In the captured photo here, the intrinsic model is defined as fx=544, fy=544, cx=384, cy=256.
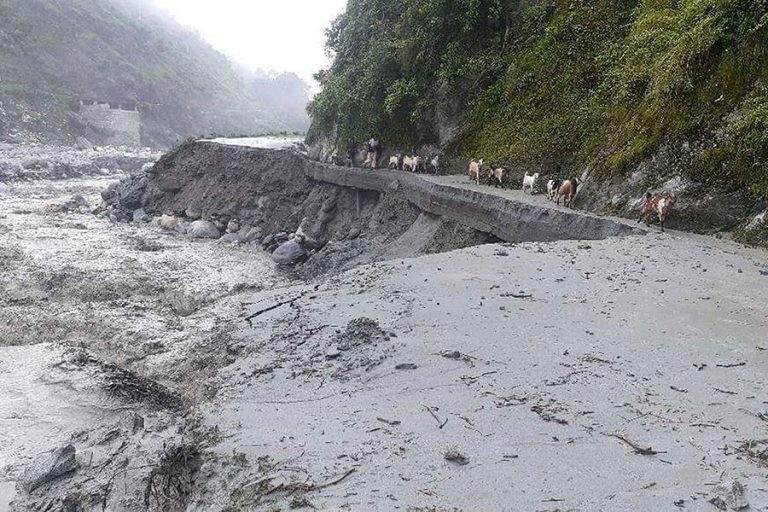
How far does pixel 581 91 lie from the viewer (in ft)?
55.9

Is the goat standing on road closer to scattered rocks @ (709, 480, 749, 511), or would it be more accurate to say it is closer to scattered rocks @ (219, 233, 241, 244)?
scattered rocks @ (709, 480, 749, 511)

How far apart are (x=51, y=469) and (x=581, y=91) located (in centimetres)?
1677

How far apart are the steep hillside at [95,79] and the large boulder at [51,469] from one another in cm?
6195

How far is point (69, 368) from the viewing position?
834 centimetres

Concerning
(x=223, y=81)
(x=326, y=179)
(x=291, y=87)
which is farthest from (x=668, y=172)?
(x=291, y=87)

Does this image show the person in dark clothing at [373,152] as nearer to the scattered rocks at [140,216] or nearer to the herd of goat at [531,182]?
the herd of goat at [531,182]

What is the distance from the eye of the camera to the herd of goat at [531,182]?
458 inches

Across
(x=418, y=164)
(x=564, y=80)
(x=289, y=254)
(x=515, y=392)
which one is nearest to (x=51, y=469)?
(x=515, y=392)

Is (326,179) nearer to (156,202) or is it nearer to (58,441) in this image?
(156,202)

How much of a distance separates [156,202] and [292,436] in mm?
26582

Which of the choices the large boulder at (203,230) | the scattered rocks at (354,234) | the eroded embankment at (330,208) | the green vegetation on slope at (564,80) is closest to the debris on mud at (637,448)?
the eroded embankment at (330,208)

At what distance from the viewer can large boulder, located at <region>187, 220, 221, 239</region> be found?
939 inches

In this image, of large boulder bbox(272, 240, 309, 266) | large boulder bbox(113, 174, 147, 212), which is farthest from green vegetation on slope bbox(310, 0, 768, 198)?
large boulder bbox(113, 174, 147, 212)

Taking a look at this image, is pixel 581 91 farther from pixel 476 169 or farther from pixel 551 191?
pixel 551 191
